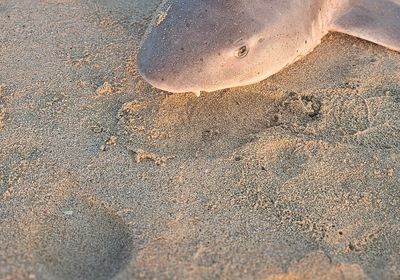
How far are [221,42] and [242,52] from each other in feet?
0.54

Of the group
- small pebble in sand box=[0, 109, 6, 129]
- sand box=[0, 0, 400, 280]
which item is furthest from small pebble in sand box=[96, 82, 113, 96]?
small pebble in sand box=[0, 109, 6, 129]

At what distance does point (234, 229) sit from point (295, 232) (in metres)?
0.31

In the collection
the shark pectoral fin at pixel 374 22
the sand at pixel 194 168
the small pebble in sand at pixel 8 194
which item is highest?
the small pebble in sand at pixel 8 194

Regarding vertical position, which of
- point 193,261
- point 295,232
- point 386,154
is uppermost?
point 193,261

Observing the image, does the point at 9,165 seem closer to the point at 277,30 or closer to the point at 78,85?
the point at 78,85

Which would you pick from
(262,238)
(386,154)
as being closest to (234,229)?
(262,238)

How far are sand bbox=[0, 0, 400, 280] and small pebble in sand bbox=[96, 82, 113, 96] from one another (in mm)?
10

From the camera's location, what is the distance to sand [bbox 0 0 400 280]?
262 cm

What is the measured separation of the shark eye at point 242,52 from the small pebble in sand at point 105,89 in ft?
2.99

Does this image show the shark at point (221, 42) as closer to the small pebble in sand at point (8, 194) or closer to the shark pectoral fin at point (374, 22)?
the shark pectoral fin at point (374, 22)

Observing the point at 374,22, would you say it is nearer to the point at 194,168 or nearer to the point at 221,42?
the point at 221,42

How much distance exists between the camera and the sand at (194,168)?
2619 millimetres

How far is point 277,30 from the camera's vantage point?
3557 mm

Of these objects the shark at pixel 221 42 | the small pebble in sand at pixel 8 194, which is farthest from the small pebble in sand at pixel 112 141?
the small pebble in sand at pixel 8 194
